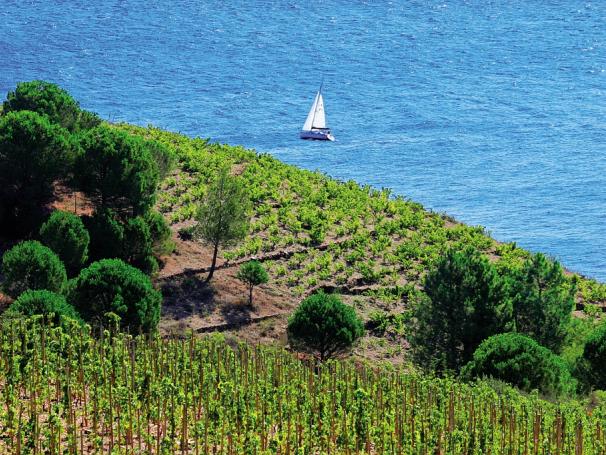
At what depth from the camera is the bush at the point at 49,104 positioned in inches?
2906

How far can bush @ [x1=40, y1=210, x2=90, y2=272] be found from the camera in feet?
194

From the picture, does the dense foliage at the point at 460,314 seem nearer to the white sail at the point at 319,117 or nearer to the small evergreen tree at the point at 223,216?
the small evergreen tree at the point at 223,216

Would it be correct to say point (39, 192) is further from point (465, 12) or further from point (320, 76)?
point (465, 12)

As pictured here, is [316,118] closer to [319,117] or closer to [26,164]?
[319,117]

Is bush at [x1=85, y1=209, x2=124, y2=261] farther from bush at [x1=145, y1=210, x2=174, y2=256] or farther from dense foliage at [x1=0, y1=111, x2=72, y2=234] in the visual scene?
dense foliage at [x1=0, y1=111, x2=72, y2=234]

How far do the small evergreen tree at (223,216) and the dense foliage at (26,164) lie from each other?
25.5 ft

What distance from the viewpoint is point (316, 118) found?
4751 inches

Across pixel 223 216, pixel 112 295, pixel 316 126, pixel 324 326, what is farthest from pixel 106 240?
pixel 316 126

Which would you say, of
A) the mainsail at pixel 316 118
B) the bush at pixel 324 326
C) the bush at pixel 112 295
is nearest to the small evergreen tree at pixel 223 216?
the bush at pixel 324 326

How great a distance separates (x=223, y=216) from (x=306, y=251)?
7946mm

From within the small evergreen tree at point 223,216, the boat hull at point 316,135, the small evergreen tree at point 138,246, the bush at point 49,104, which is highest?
the boat hull at point 316,135

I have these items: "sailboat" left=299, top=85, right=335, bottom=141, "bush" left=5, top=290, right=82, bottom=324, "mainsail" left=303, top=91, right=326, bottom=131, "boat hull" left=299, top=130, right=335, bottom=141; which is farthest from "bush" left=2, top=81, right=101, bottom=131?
"mainsail" left=303, top=91, right=326, bottom=131

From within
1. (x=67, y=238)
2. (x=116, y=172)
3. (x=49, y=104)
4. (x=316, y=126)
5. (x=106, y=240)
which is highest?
(x=316, y=126)

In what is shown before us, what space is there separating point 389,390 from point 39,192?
3176 centimetres
